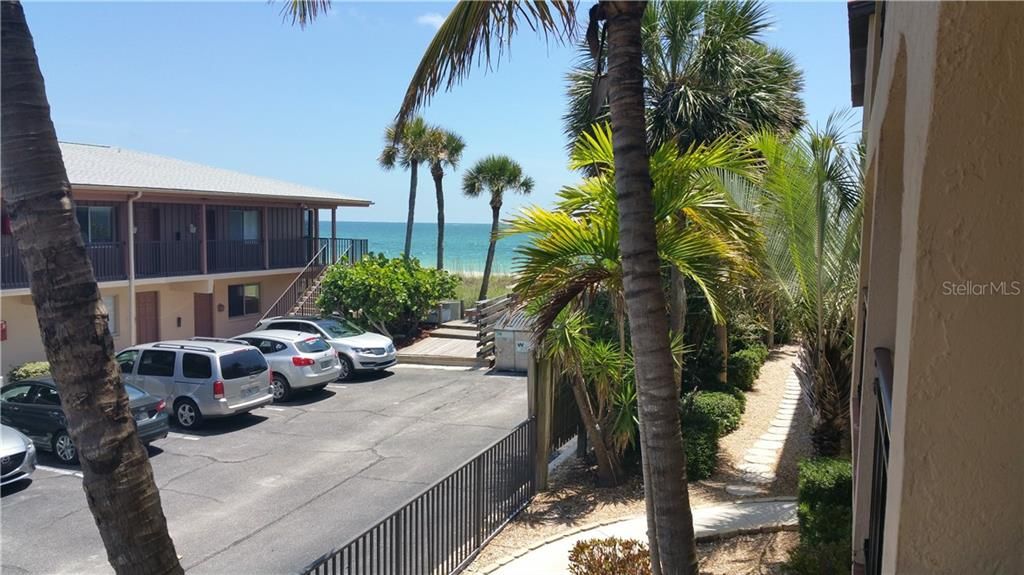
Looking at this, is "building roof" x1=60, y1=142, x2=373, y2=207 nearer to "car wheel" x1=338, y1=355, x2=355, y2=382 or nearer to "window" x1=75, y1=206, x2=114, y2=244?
"window" x1=75, y1=206, x2=114, y2=244

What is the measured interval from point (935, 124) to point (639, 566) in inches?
225

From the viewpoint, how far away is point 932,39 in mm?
2113

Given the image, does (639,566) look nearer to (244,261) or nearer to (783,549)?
(783,549)

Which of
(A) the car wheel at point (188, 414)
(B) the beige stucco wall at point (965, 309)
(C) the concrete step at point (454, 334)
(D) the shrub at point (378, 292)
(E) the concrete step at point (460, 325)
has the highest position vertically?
(B) the beige stucco wall at point (965, 309)

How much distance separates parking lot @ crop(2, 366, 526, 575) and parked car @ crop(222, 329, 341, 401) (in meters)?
0.43

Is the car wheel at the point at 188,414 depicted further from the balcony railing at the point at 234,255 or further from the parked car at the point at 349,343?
the balcony railing at the point at 234,255

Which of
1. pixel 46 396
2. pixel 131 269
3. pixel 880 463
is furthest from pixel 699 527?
pixel 131 269

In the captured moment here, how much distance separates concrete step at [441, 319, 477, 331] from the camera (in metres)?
26.1

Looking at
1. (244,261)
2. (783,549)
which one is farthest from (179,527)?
(244,261)

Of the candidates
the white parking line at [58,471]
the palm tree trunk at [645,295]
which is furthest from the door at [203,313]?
the palm tree trunk at [645,295]

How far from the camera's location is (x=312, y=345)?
18.0 metres

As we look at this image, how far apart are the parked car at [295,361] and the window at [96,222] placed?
667 centimetres

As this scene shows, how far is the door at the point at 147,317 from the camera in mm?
23062
